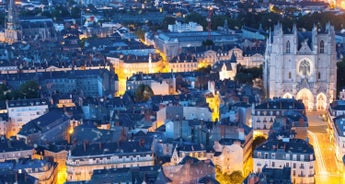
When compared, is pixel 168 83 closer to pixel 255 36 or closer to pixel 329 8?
pixel 255 36

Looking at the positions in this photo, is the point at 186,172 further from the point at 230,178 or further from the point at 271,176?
the point at 230,178

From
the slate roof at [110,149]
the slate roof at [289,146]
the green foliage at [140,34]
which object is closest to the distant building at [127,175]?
the slate roof at [110,149]

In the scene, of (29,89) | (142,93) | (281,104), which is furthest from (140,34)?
A: (281,104)

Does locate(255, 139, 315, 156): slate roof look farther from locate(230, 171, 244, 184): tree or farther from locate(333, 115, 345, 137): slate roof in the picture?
locate(333, 115, 345, 137): slate roof

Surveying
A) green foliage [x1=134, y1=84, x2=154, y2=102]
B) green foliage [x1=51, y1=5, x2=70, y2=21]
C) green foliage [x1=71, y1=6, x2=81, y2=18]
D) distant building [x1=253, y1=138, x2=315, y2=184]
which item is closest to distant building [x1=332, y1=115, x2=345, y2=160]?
distant building [x1=253, y1=138, x2=315, y2=184]

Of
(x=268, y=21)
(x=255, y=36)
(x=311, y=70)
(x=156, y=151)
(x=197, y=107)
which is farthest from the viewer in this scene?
(x=268, y=21)

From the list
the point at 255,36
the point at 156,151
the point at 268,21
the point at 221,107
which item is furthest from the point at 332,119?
the point at 268,21

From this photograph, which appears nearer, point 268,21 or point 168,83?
point 168,83
